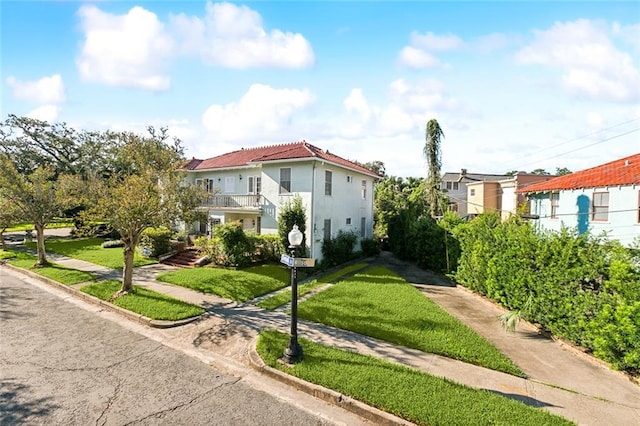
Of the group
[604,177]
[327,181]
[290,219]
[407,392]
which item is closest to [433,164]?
[604,177]

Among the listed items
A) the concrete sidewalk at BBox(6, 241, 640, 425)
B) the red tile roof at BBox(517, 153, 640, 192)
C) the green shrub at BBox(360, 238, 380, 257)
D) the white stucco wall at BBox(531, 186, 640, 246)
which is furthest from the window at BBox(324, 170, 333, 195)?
the red tile roof at BBox(517, 153, 640, 192)

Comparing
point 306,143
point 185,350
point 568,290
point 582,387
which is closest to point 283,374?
point 185,350

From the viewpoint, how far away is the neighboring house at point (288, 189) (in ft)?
59.2

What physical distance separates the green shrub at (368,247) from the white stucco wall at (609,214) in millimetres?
11451

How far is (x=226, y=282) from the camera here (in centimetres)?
1419

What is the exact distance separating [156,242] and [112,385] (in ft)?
48.4

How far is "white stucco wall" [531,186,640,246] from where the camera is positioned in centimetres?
1673

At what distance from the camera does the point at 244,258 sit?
56.3ft

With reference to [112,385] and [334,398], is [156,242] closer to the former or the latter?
[112,385]

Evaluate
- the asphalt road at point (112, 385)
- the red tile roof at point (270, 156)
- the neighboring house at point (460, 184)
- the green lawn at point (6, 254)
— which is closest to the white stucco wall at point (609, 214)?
the red tile roof at point (270, 156)

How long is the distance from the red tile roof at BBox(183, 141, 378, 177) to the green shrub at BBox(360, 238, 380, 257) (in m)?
5.46

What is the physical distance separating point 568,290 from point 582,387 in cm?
278

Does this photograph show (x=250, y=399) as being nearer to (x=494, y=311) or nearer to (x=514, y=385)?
Answer: (x=514, y=385)

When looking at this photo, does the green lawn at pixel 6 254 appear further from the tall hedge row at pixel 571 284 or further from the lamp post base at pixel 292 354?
the tall hedge row at pixel 571 284
